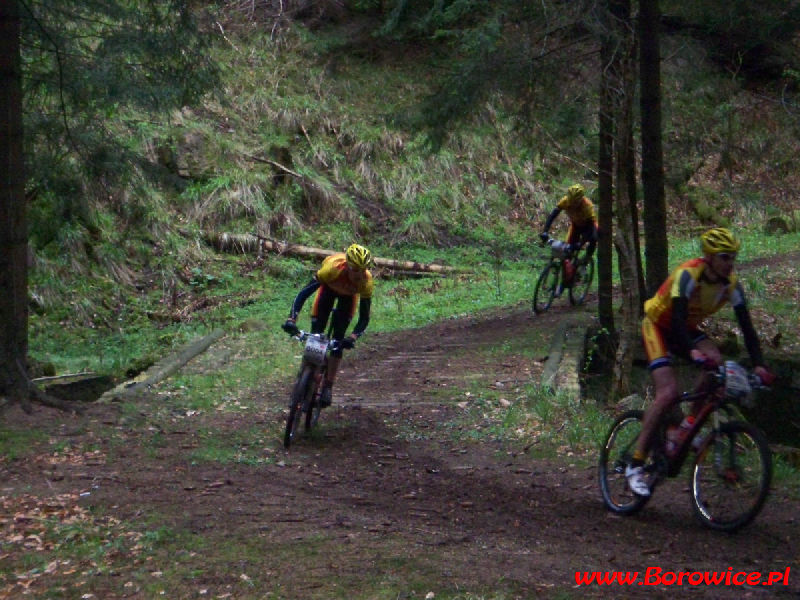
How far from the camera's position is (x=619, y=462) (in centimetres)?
729

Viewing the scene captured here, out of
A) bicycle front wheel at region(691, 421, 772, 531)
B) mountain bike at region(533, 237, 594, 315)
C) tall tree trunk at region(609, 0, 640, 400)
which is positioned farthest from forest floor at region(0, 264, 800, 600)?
mountain bike at region(533, 237, 594, 315)

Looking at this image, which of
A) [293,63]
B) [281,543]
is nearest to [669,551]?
[281,543]

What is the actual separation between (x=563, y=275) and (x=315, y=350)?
8.27m

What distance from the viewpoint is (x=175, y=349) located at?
1611 centimetres

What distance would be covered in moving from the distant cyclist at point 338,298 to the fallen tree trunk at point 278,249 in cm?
1221

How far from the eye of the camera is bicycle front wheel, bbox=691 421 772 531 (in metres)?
6.24

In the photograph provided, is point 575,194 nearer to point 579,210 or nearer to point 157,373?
→ point 579,210

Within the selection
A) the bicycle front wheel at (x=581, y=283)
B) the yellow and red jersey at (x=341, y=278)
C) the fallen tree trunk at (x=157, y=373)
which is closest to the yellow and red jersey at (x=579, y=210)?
the bicycle front wheel at (x=581, y=283)

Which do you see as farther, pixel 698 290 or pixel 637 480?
pixel 637 480

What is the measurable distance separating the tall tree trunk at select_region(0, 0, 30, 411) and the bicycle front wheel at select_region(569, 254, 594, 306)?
9.96m

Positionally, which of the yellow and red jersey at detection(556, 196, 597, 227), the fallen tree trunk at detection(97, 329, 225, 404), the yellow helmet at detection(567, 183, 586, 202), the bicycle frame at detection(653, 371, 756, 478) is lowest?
the fallen tree trunk at detection(97, 329, 225, 404)

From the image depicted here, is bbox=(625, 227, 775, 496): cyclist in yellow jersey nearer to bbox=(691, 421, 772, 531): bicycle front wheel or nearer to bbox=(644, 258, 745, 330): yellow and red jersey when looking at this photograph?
bbox=(644, 258, 745, 330): yellow and red jersey

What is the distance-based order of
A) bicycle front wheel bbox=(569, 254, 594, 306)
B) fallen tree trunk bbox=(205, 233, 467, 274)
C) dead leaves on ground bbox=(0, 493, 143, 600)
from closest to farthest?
1. dead leaves on ground bbox=(0, 493, 143, 600)
2. bicycle front wheel bbox=(569, 254, 594, 306)
3. fallen tree trunk bbox=(205, 233, 467, 274)

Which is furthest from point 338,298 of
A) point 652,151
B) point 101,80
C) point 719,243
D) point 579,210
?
point 579,210
